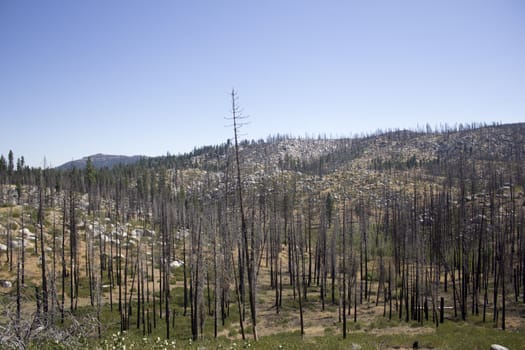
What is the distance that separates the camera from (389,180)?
131125mm

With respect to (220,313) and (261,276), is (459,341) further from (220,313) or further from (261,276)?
(261,276)

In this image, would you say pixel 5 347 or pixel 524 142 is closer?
pixel 5 347

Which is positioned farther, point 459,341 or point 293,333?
point 293,333

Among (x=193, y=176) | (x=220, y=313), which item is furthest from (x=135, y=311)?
(x=193, y=176)

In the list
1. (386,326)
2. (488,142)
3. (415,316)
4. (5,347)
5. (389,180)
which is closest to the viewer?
(5,347)

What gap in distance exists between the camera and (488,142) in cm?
18662

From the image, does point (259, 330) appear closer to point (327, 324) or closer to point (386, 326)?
point (327, 324)

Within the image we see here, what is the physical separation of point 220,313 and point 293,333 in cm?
1147

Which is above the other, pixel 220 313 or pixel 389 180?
pixel 389 180

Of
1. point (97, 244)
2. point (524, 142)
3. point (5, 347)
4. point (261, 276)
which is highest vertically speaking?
point (524, 142)

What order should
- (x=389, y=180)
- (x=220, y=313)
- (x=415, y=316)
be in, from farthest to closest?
1. (x=389, y=180)
2. (x=220, y=313)
3. (x=415, y=316)

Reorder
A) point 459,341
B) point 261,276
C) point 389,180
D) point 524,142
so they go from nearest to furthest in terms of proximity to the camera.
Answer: point 459,341 → point 261,276 → point 389,180 → point 524,142

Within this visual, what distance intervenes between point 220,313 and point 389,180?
10754 cm

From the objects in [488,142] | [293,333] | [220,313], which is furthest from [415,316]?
[488,142]
